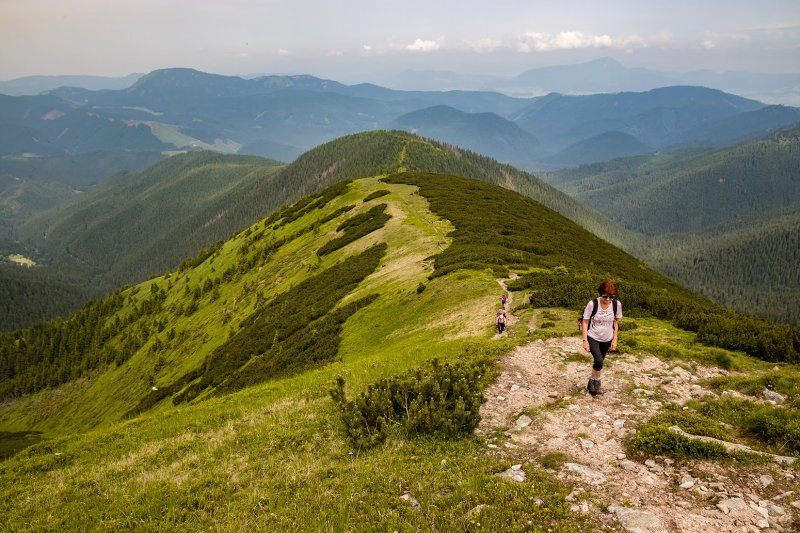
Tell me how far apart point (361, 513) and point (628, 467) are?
6.85m

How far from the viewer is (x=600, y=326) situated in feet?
48.2

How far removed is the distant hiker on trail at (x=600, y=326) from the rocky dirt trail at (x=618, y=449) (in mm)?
1013

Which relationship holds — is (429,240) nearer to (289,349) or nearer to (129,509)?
(289,349)

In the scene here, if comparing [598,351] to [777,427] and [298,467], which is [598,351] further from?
[298,467]

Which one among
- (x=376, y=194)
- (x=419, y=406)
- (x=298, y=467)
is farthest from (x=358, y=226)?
(x=298, y=467)

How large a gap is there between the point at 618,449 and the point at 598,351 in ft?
11.9

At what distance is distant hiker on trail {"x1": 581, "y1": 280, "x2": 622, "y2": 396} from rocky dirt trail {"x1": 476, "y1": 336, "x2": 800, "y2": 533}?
101 cm

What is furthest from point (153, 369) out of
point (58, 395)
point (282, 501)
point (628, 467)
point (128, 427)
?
point (628, 467)

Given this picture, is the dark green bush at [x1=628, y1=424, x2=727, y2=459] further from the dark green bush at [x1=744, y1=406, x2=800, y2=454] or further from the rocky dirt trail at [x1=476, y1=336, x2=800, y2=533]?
the dark green bush at [x1=744, y1=406, x2=800, y2=454]

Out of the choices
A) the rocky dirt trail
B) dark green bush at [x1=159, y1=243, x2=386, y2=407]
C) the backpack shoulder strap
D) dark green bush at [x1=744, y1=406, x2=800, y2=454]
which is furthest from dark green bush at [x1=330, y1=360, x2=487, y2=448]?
dark green bush at [x1=159, y1=243, x2=386, y2=407]

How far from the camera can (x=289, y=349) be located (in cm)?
3844

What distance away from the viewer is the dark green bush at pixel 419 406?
44.3ft

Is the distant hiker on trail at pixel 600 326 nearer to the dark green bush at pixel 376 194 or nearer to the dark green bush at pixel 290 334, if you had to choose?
the dark green bush at pixel 290 334

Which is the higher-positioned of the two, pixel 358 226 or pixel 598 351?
pixel 598 351
